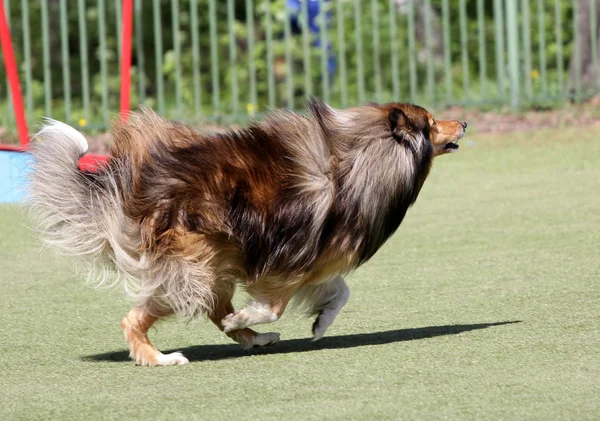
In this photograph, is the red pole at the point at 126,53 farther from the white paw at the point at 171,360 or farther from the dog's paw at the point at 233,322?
the white paw at the point at 171,360

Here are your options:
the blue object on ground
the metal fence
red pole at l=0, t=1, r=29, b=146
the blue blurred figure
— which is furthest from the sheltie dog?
the blue blurred figure

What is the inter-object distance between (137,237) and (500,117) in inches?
353

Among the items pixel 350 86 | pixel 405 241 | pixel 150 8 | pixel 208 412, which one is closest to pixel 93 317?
pixel 208 412

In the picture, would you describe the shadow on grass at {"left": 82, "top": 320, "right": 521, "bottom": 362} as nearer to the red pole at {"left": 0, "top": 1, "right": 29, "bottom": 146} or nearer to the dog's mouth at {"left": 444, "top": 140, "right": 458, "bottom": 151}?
the dog's mouth at {"left": 444, "top": 140, "right": 458, "bottom": 151}

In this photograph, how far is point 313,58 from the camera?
50.4 ft

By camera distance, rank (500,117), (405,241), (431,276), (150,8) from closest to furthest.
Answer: (431,276) < (405,241) < (500,117) < (150,8)

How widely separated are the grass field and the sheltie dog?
317mm

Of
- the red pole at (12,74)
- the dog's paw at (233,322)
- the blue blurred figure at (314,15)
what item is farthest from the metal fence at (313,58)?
the dog's paw at (233,322)

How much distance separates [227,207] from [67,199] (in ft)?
2.42

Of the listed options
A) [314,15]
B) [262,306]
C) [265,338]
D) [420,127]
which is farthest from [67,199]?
[314,15]

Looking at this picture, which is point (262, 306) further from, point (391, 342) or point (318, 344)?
point (391, 342)

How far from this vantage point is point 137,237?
5.00 m

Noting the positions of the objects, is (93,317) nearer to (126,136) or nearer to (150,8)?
(126,136)

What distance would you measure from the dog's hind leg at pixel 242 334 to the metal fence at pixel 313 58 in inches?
314
